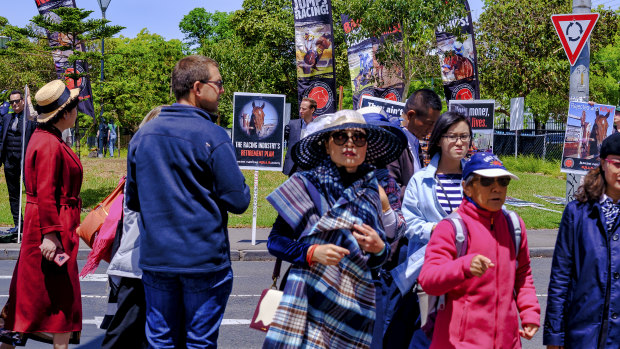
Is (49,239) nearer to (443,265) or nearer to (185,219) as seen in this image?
(185,219)

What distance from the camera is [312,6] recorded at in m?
19.6

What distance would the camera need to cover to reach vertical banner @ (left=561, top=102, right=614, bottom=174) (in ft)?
39.2

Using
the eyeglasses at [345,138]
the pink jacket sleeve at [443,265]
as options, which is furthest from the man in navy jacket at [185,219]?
the pink jacket sleeve at [443,265]

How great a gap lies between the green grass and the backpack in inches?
412

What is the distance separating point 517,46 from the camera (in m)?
30.2

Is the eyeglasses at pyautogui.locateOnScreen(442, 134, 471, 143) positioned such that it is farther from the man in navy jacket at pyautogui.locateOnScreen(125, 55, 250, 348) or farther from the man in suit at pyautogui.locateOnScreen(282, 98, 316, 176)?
the man in suit at pyautogui.locateOnScreen(282, 98, 316, 176)

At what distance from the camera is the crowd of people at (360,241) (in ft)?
10.9

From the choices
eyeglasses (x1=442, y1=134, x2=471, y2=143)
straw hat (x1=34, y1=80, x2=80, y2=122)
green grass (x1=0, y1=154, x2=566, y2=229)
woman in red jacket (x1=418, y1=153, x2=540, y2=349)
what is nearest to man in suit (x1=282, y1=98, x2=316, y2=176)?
green grass (x1=0, y1=154, x2=566, y2=229)

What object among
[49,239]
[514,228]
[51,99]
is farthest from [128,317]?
[514,228]

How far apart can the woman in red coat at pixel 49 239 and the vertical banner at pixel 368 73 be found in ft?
55.3

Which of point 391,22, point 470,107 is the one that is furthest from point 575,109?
point 391,22

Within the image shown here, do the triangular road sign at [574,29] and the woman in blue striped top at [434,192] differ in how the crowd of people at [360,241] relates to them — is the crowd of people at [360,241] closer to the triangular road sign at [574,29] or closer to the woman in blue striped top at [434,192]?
the woman in blue striped top at [434,192]

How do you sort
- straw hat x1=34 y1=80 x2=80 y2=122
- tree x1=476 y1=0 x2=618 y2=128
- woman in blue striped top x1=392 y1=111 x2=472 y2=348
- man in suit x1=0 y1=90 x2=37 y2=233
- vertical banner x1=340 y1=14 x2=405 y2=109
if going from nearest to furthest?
woman in blue striped top x1=392 y1=111 x2=472 y2=348, straw hat x1=34 y1=80 x2=80 y2=122, man in suit x1=0 y1=90 x2=37 y2=233, vertical banner x1=340 y1=14 x2=405 y2=109, tree x1=476 y1=0 x2=618 y2=128

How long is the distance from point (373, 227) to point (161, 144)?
110 cm
